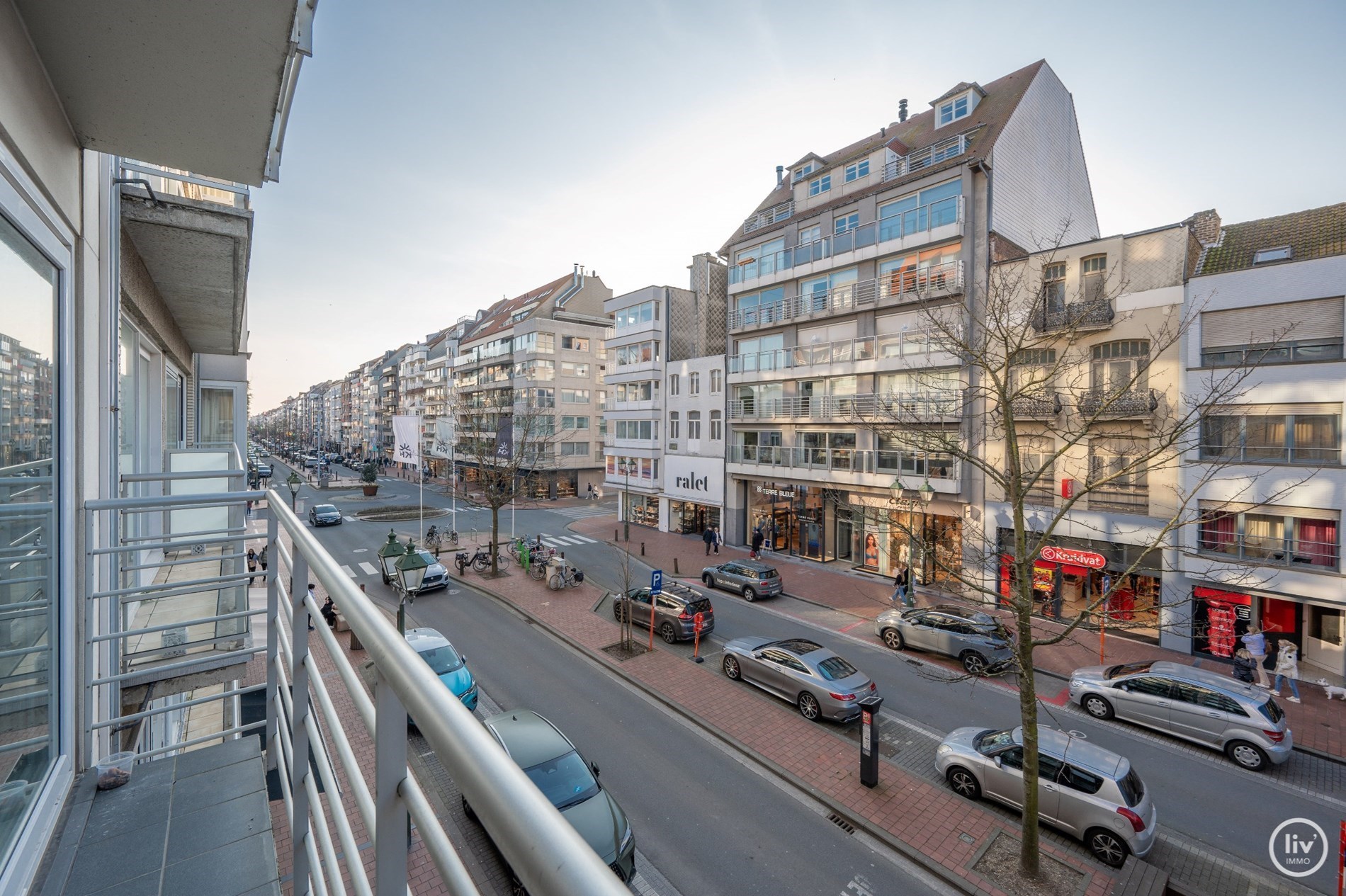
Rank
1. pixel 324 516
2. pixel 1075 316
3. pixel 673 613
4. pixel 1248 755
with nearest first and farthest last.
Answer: pixel 1248 755 < pixel 673 613 < pixel 1075 316 < pixel 324 516

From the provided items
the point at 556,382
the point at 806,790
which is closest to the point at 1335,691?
the point at 806,790

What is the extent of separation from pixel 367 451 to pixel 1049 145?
3837 inches

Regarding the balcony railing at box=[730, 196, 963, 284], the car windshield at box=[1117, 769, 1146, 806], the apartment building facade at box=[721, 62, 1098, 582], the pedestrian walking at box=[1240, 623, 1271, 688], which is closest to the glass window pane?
the car windshield at box=[1117, 769, 1146, 806]

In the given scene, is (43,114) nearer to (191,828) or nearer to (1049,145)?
(191,828)

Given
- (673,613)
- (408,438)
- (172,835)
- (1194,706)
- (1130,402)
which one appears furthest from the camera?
(408,438)

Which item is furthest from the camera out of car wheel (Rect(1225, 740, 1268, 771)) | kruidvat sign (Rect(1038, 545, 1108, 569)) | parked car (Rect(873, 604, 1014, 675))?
kruidvat sign (Rect(1038, 545, 1108, 569))

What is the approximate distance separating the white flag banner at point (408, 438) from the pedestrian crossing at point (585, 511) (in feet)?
64.2

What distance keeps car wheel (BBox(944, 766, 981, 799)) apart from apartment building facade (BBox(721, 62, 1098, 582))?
36.4 feet

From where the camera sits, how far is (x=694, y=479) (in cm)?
3034

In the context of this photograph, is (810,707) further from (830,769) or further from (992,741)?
(992,741)

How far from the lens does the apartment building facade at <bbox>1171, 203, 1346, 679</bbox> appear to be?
1402 cm

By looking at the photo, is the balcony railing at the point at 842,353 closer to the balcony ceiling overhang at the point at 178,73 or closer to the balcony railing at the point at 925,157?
the balcony railing at the point at 925,157

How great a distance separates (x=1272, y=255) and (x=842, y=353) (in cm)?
1212

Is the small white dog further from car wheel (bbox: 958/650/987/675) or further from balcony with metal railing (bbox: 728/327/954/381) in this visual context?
balcony with metal railing (bbox: 728/327/954/381)
